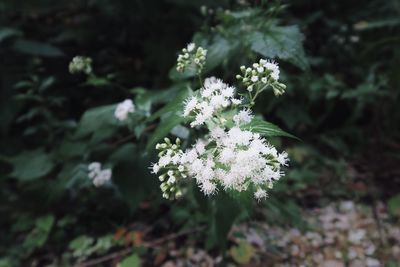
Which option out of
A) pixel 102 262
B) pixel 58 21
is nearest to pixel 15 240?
pixel 102 262

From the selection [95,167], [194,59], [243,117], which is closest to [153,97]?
[95,167]

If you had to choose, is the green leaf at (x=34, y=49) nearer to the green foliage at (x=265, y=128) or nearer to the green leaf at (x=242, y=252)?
the green leaf at (x=242, y=252)

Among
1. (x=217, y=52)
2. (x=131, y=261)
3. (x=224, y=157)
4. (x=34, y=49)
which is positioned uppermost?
(x=34, y=49)

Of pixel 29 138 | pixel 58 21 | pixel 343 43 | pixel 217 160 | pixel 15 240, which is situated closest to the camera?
pixel 217 160

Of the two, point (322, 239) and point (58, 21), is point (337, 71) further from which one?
point (58, 21)

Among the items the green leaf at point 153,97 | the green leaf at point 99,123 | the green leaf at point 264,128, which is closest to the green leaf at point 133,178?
the green leaf at point 99,123

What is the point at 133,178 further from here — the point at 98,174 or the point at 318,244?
the point at 318,244
